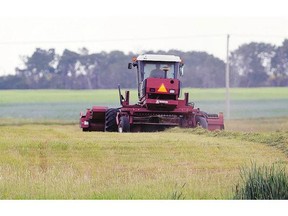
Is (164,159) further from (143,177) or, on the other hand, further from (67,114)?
(67,114)

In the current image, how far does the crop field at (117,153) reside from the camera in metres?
13.9

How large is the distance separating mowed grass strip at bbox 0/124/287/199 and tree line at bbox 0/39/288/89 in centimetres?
82

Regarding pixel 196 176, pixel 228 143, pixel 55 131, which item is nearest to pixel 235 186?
pixel 196 176

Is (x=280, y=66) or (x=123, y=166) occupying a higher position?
(x=280, y=66)

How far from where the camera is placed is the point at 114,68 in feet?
53.9

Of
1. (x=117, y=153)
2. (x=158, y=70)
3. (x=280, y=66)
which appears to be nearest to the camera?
(x=117, y=153)

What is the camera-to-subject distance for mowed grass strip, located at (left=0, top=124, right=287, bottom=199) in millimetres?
13836

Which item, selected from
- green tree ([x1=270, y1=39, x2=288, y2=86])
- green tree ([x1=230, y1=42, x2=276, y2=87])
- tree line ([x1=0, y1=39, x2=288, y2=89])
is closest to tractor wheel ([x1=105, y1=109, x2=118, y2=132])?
tree line ([x1=0, y1=39, x2=288, y2=89])

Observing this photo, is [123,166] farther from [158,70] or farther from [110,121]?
[110,121]

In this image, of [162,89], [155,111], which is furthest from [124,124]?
[162,89]

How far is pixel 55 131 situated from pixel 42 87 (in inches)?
74.9

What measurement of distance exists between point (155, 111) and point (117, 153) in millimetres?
4819

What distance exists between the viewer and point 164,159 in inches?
587

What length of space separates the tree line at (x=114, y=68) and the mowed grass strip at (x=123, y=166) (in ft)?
2.71
